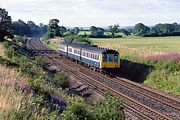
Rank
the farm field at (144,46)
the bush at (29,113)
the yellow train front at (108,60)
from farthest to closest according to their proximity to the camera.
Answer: the farm field at (144,46) → the yellow train front at (108,60) → the bush at (29,113)

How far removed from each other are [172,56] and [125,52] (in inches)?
543

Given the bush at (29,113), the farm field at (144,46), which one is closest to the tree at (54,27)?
the farm field at (144,46)

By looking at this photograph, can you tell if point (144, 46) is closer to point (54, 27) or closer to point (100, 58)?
point (100, 58)

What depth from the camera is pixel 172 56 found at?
1367 inches

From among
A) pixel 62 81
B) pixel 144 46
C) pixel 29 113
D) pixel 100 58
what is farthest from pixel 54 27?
pixel 29 113

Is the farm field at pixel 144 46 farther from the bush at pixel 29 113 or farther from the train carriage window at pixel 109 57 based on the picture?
the bush at pixel 29 113

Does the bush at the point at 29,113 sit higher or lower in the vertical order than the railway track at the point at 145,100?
higher

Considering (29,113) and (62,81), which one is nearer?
(29,113)

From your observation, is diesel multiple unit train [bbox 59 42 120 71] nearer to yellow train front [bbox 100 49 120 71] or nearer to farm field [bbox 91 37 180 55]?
yellow train front [bbox 100 49 120 71]

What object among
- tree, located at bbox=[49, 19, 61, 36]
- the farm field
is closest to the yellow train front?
the farm field

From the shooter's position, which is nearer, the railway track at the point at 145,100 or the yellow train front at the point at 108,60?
the railway track at the point at 145,100

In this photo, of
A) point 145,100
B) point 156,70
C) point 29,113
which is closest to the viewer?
point 29,113

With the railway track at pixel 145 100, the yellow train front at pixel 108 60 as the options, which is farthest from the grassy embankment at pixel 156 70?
the railway track at pixel 145 100

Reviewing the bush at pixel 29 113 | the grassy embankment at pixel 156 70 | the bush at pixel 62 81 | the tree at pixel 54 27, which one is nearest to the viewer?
the bush at pixel 29 113
